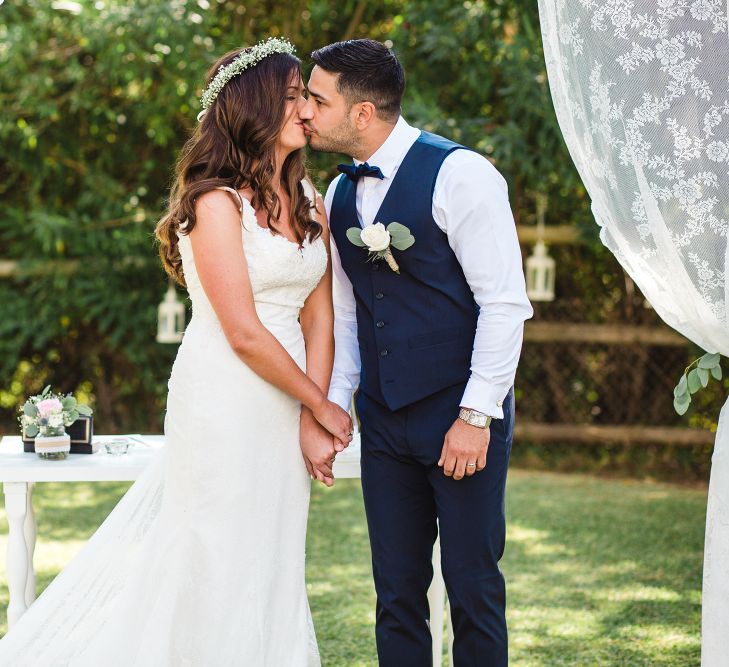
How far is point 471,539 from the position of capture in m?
2.52

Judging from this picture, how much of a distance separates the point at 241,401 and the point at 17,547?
88 cm

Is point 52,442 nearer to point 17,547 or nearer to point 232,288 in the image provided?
point 17,547

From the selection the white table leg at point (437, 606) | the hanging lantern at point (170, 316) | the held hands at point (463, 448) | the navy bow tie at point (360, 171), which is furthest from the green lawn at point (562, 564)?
the navy bow tie at point (360, 171)

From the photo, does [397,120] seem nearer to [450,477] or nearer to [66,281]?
[450,477]

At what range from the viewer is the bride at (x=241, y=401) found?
2.58 metres

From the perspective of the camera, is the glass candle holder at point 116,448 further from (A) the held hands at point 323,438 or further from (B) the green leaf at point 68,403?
(A) the held hands at point 323,438

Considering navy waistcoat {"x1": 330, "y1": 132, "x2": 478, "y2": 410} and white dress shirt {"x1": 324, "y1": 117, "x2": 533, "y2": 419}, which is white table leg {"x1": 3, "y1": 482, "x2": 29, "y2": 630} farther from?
white dress shirt {"x1": 324, "y1": 117, "x2": 533, "y2": 419}

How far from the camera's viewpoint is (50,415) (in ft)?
10.2

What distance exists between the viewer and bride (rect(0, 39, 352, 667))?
2578 millimetres

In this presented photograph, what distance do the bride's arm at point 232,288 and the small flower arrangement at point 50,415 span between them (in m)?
0.80

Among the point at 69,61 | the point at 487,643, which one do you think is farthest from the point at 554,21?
the point at 69,61

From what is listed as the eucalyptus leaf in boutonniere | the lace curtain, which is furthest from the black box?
the lace curtain

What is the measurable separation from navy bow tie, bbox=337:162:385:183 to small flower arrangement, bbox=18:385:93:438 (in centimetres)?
117

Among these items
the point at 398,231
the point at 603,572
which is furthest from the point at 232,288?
the point at 603,572
